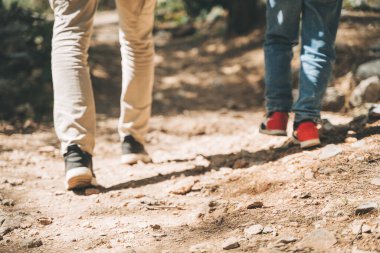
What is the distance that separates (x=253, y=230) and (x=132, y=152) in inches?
49.0

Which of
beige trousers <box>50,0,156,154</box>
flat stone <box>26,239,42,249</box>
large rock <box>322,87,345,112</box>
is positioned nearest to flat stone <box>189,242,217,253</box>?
flat stone <box>26,239,42,249</box>

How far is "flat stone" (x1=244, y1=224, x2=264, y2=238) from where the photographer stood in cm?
173

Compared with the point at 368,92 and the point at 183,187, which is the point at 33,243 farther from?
the point at 368,92

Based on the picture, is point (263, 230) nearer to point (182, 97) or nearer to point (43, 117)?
point (43, 117)

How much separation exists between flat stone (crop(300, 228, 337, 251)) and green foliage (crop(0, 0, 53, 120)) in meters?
3.05

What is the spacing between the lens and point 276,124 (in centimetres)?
265

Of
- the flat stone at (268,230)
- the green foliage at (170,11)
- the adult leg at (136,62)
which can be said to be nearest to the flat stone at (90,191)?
the adult leg at (136,62)

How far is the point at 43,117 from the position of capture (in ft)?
13.8

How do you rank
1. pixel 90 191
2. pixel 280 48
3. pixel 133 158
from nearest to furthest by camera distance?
pixel 90 191 < pixel 280 48 < pixel 133 158

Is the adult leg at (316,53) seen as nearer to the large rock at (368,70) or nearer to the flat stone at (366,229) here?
the flat stone at (366,229)

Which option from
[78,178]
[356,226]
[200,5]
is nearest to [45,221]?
[78,178]

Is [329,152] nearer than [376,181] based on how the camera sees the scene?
No

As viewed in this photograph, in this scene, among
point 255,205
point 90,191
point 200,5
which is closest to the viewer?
point 255,205

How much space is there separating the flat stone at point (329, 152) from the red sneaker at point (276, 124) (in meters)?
0.26
